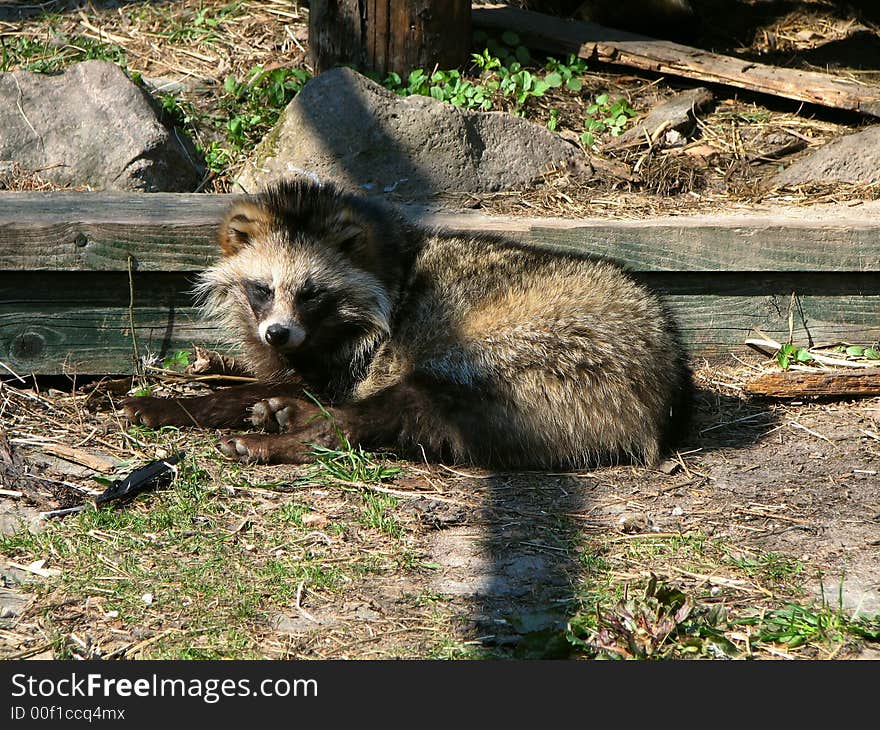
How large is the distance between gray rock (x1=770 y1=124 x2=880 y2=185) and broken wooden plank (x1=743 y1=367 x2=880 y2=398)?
4.16ft

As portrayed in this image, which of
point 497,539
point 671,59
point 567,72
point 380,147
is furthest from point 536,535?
point 671,59

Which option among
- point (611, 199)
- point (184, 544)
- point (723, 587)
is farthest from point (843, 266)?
point (184, 544)

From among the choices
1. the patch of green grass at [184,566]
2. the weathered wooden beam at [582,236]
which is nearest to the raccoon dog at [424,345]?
the weathered wooden beam at [582,236]

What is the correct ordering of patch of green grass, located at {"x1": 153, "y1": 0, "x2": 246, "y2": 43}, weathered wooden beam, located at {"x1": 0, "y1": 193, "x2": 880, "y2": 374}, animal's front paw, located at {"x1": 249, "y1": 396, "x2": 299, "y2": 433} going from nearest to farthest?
animal's front paw, located at {"x1": 249, "y1": 396, "x2": 299, "y2": 433}, weathered wooden beam, located at {"x1": 0, "y1": 193, "x2": 880, "y2": 374}, patch of green grass, located at {"x1": 153, "y1": 0, "x2": 246, "y2": 43}

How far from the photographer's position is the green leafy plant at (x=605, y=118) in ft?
20.3

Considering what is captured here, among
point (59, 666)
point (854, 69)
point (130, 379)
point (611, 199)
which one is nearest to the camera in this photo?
point (59, 666)

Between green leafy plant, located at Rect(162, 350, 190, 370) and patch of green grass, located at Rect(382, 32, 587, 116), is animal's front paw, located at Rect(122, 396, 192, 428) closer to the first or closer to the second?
green leafy plant, located at Rect(162, 350, 190, 370)

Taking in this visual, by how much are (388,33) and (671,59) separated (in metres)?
1.76

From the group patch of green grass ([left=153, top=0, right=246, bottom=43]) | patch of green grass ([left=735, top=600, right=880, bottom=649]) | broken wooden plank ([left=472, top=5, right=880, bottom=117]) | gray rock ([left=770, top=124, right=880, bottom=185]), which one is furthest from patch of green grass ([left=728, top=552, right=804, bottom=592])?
patch of green grass ([left=153, top=0, right=246, bottom=43])

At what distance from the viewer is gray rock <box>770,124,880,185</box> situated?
576 centimetres

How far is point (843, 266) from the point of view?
16.9 ft

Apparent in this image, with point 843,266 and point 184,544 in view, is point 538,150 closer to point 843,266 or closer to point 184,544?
point 843,266

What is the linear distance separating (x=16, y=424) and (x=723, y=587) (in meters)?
3.00

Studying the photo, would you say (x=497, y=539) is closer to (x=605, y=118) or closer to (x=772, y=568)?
(x=772, y=568)
